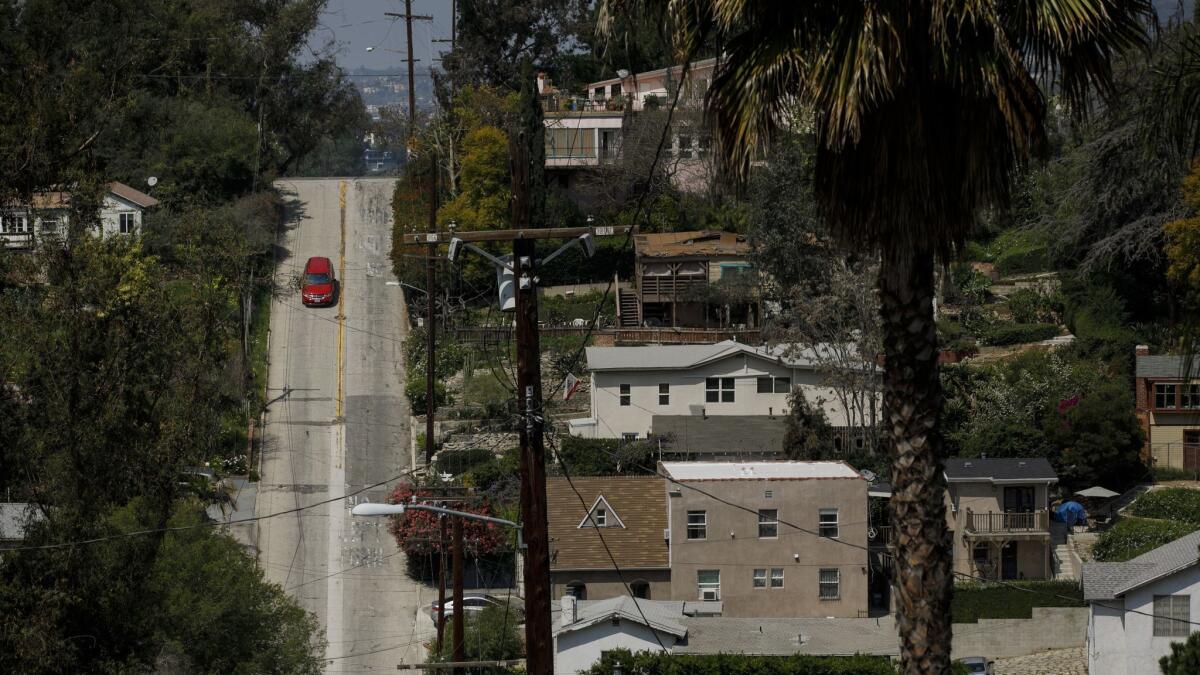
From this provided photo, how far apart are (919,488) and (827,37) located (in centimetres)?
290

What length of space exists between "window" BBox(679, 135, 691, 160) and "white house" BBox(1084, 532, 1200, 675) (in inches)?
1149

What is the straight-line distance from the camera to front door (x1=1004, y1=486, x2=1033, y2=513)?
48.8 metres

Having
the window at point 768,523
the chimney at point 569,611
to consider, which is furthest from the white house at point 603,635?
the window at point 768,523

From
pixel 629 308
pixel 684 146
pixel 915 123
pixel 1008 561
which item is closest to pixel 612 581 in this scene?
pixel 1008 561

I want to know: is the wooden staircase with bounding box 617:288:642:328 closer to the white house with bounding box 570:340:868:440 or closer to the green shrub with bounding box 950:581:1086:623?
the white house with bounding box 570:340:868:440

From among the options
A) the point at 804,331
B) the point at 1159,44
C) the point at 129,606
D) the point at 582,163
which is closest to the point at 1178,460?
the point at 804,331

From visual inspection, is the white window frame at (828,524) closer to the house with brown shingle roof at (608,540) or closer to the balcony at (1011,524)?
the balcony at (1011,524)

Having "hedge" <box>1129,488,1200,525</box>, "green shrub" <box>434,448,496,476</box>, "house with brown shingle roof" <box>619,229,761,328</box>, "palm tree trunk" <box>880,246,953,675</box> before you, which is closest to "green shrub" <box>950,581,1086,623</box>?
"hedge" <box>1129,488,1200,525</box>

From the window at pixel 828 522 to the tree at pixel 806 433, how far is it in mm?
5775

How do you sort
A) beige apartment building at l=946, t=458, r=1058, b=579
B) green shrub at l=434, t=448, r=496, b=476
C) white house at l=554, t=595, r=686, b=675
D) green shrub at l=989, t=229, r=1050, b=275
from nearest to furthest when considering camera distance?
white house at l=554, t=595, r=686, b=675 < beige apartment building at l=946, t=458, r=1058, b=579 < green shrub at l=434, t=448, r=496, b=476 < green shrub at l=989, t=229, r=1050, b=275

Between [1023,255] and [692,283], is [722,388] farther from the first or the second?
[1023,255]

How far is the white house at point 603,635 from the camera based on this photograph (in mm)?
39406

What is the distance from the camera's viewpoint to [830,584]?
4703cm

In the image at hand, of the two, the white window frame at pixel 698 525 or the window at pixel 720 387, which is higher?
the window at pixel 720 387
